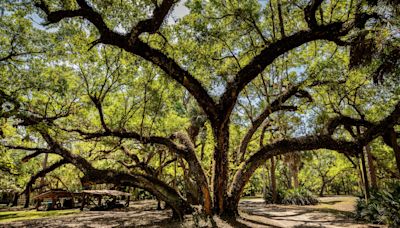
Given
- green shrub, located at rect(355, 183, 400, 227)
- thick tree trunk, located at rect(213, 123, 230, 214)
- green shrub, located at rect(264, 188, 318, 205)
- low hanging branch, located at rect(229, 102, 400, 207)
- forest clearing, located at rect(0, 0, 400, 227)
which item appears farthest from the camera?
green shrub, located at rect(264, 188, 318, 205)

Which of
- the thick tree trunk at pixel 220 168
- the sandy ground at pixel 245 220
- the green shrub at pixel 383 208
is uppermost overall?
the thick tree trunk at pixel 220 168

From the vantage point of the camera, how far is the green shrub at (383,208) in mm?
7602

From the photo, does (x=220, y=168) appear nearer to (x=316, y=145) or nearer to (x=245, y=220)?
(x=245, y=220)

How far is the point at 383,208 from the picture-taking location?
8391 millimetres

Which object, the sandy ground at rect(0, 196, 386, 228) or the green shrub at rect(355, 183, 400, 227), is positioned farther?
the sandy ground at rect(0, 196, 386, 228)

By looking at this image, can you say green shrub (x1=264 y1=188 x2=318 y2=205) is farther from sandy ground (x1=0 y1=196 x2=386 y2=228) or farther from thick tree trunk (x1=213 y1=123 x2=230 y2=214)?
thick tree trunk (x1=213 y1=123 x2=230 y2=214)

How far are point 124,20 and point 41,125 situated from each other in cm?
409

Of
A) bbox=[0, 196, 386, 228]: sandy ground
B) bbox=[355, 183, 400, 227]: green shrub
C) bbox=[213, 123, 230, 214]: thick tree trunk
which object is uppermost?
bbox=[213, 123, 230, 214]: thick tree trunk

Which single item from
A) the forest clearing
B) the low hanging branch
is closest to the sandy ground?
the forest clearing

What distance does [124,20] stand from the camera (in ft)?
26.0

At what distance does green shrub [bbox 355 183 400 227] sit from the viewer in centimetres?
760

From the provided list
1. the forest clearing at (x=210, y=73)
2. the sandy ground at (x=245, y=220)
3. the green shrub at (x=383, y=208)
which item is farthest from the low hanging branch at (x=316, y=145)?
the green shrub at (x=383, y=208)

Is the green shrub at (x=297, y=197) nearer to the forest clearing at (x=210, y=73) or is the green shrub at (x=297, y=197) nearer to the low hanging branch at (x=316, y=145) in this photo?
the forest clearing at (x=210, y=73)

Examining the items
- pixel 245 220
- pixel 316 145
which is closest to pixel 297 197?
pixel 316 145
